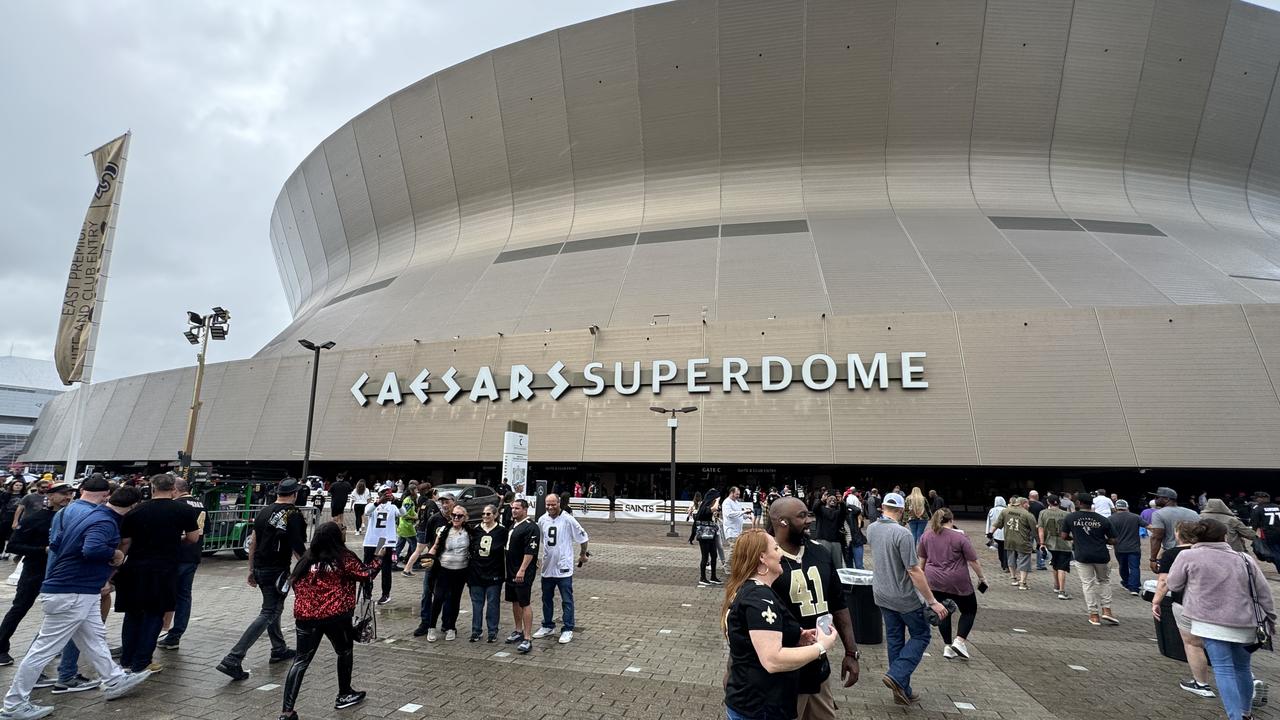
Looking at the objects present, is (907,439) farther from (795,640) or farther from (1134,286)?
(795,640)

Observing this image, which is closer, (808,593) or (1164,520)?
(808,593)

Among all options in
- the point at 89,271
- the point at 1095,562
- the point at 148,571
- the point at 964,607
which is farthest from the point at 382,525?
the point at 1095,562

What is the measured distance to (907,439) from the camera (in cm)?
2200

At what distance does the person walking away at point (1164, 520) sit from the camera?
777 centimetres

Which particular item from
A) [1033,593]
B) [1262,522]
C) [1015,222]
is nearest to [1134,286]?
[1015,222]

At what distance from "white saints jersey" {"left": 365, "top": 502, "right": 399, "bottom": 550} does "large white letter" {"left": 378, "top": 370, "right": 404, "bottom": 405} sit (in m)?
19.2

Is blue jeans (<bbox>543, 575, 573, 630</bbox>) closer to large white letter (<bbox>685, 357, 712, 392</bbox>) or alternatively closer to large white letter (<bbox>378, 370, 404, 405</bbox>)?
large white letter (<bbox>685, 357, 712, 392</bbox>)

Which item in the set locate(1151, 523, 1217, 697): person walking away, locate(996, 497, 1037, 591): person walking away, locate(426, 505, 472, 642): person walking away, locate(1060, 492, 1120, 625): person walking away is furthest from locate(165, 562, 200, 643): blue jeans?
locate(996, 497, 1037, 591): person walking away

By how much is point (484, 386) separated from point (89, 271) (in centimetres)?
1522

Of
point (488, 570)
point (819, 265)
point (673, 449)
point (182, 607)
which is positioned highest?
point (819, 265)

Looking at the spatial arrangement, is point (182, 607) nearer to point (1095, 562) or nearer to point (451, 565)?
point (451, 565)

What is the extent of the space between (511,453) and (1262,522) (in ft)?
52.2

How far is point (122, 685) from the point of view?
474 cm

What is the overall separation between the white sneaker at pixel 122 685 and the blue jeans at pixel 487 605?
2828mm
